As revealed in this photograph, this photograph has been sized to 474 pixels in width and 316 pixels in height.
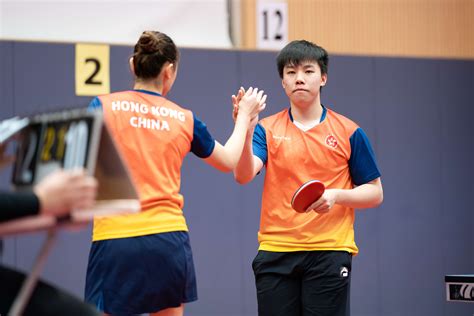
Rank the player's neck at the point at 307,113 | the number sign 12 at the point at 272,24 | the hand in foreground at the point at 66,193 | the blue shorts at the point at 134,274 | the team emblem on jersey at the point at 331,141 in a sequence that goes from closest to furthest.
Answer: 1. the hand in foreground at the point at 66,193
2. the blue shorts at the point at 134,274
3. the team emblem on jersey at the point at 331,141
4. the player's neck at the point at 307,113
5. the number sign 12 at the point at 272,24

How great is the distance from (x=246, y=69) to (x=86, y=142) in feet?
15.1

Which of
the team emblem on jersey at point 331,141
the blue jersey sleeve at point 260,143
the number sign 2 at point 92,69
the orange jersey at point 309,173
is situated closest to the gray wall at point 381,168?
the number sign 2 at point 92,69

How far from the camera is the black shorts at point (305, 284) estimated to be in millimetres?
3854

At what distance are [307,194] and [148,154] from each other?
2.58 feet

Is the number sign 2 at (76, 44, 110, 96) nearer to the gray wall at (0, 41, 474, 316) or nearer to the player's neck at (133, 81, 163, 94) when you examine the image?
the gray wall at (0, 41, 474, 316)

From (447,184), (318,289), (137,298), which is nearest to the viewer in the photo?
(137,298)

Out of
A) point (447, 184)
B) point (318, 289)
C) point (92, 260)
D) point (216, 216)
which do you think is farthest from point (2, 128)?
point (447, 184)

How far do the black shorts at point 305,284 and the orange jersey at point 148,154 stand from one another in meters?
0.74

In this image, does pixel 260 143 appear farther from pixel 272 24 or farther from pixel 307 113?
pixel 272 24

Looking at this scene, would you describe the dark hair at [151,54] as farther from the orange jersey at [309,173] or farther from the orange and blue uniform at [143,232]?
the orange jersey at [309,173]

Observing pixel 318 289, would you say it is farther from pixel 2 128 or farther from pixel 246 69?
pixel 246 69

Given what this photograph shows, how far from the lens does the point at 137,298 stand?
3215 mm

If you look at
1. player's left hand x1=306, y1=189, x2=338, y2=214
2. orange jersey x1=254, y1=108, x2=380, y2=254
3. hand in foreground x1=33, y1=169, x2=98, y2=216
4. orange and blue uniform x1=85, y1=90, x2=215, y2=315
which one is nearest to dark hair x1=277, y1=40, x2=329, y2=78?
orange jersey x1=254, y1=108, x2=380, y2=254

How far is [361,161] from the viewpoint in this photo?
404cm
